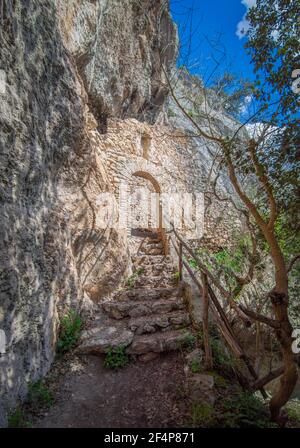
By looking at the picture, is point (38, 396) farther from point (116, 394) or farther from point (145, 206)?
point (145, 206)

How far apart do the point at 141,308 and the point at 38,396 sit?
1.99 meters

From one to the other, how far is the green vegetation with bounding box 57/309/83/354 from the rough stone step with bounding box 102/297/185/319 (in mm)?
680

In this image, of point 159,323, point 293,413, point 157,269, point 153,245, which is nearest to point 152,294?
point 159,323

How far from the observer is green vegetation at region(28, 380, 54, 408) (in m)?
2.60

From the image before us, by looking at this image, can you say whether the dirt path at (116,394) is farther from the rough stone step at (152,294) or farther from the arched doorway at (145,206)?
the arched doorway at (145,206)

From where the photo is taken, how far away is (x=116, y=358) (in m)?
3.30

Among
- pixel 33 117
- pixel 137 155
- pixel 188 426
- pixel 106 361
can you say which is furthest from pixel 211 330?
pixel 137 155

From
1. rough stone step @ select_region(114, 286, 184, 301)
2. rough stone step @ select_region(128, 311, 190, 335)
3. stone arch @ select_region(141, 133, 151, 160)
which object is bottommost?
rough stone step @ select_region(128, 311, 190, 335)

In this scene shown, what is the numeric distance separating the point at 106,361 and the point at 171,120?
1427cm

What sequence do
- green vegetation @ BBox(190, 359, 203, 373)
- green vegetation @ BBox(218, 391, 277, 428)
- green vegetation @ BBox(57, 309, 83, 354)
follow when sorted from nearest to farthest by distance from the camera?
green vegetation @ BBox(218, 391, 277, 428) < green vegetation @ BBox(190, 359, 203, 373) < green vegetation @ BBox(57, 309, 83, 354)

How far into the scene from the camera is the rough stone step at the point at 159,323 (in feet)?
12.3

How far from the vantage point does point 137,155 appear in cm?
776

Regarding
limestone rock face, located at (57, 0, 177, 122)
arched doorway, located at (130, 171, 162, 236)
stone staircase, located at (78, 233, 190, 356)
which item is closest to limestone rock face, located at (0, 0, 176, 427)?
A: limestone rock face, located at (57, 0, 177, 122)

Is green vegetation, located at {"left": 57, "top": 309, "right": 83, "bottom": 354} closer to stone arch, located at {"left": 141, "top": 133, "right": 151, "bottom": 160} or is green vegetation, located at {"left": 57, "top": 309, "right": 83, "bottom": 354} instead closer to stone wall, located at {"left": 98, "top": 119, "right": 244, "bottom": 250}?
stone wall, located at {"left": 98, "top": 119, "right": 244, "bottom": 250}
